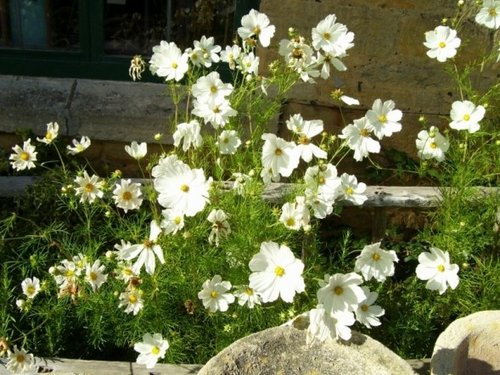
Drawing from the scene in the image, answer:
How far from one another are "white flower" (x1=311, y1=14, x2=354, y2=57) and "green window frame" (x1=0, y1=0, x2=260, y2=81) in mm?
1579

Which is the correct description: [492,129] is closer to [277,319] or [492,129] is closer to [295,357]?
[277,319]

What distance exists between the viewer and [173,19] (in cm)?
395

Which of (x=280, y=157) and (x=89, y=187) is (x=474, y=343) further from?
(x=89, y=187)

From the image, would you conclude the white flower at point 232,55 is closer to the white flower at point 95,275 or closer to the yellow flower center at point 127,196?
the yellow flower center at point 127,196

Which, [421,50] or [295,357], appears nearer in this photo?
[295,357]

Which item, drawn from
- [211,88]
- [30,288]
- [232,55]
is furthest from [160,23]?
[30,288]

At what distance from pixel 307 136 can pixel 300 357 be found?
77 cm

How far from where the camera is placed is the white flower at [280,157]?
7.91 feet

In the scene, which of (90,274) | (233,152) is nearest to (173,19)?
(233,152)

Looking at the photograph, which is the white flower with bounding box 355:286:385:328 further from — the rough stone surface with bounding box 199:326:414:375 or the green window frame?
the green window frame

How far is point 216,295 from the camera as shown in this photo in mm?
2607

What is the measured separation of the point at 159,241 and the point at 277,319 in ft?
1.95

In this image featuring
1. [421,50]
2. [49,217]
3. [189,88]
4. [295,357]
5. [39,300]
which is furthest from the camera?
[421,50]

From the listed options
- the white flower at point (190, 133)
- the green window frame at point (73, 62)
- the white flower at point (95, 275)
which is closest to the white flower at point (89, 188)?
the white flower at point (95, 275)
